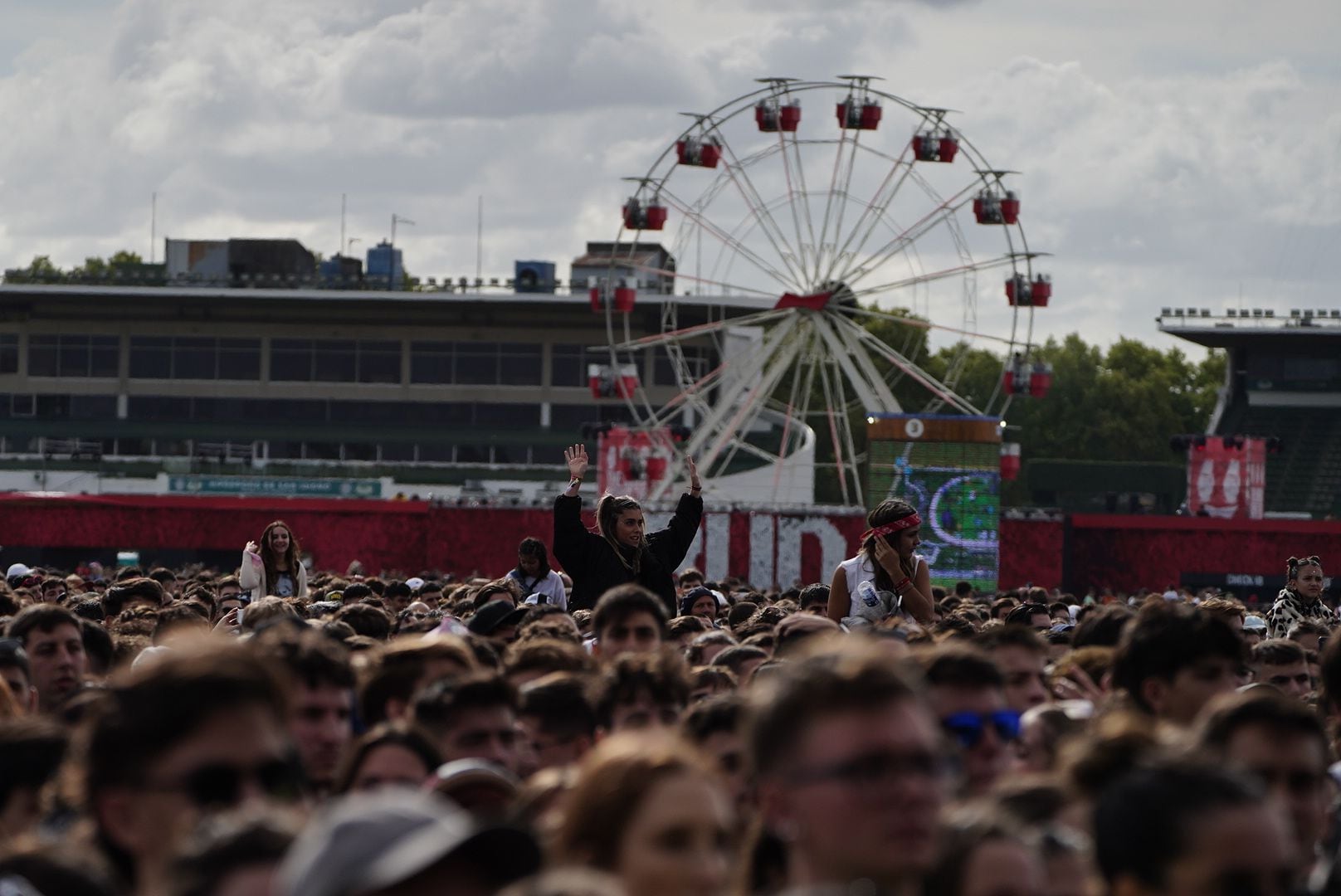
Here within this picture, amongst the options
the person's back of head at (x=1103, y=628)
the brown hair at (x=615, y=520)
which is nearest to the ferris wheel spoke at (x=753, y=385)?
the brown hair at (x=615, y=520)

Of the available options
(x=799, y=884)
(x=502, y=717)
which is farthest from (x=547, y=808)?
(x=799, y=884)

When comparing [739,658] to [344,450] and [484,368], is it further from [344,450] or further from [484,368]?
[344,450]

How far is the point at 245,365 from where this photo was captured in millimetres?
80500

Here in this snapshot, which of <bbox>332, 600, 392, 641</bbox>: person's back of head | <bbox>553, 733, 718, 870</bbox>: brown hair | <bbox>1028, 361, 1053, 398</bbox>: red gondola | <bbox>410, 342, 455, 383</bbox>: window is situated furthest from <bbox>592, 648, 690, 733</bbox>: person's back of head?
<bbox>410, 342, 455, 383</bbox>: window

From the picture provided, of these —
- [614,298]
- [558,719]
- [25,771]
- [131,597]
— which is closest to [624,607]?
[558,719]

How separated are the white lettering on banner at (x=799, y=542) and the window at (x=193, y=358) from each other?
3602 centimetres

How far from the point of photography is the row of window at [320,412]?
79.8 metres

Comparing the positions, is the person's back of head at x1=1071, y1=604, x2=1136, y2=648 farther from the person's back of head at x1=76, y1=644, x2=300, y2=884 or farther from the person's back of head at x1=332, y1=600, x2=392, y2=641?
the person's back of head at x1=76, y1=644, x2=300, y2=884

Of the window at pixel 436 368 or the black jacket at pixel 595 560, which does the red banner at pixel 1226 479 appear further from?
the black jacket at pixel 595 560

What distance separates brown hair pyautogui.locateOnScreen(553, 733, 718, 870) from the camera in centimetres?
450

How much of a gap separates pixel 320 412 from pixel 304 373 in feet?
5.29

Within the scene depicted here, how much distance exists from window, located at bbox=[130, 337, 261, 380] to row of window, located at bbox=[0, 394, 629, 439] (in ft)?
2.97

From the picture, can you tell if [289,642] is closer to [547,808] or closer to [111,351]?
[547,808]

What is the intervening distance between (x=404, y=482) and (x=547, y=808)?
225ft
